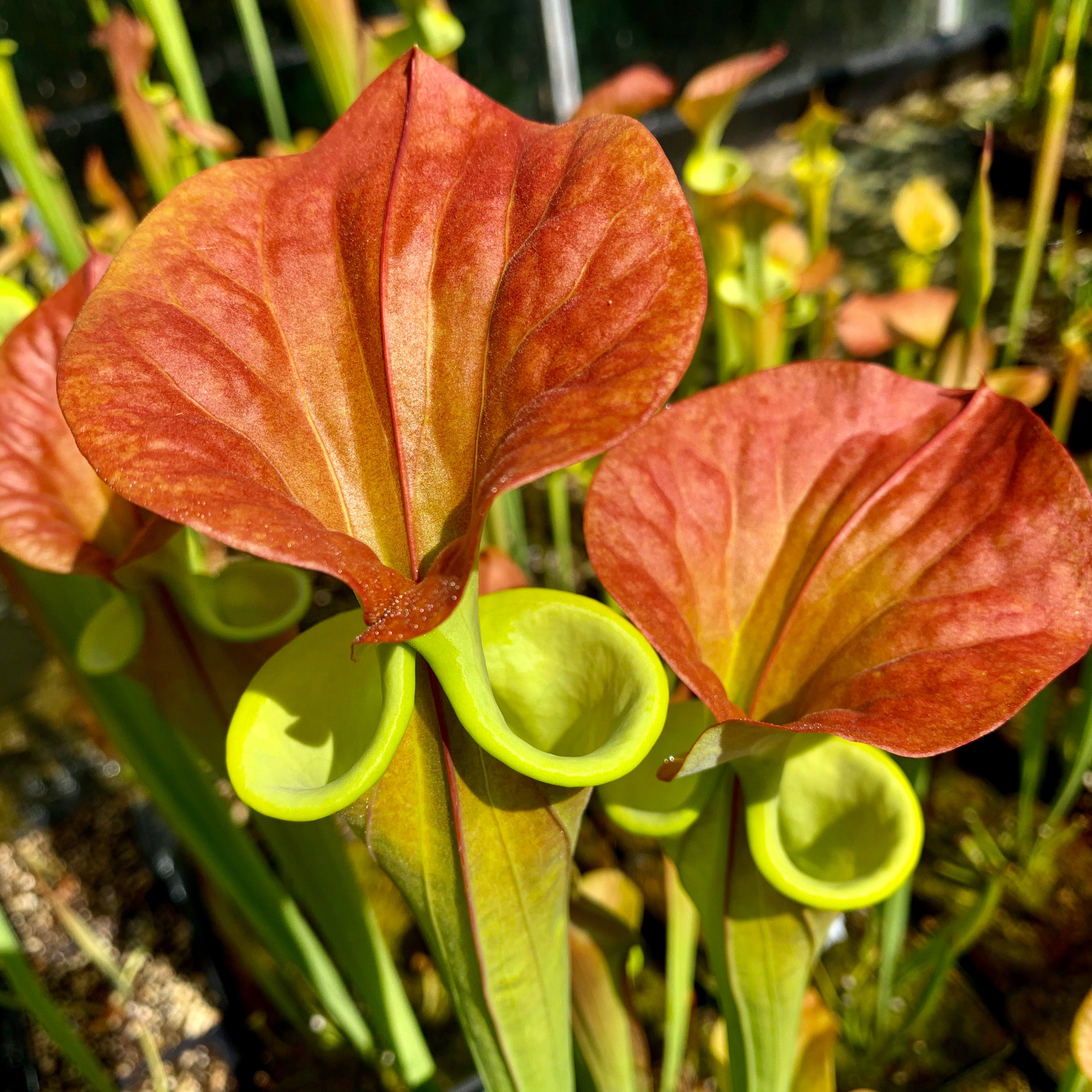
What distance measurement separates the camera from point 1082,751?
2.61ft

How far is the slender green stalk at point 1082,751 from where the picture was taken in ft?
2.50

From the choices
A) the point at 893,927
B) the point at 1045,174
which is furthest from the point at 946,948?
the point at 1045,174

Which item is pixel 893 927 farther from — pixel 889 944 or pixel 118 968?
pixel 118 968

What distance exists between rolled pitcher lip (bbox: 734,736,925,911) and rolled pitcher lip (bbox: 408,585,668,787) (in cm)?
12

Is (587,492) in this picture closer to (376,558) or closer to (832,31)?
(376,558)

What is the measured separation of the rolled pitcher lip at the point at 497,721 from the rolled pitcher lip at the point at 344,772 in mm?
15

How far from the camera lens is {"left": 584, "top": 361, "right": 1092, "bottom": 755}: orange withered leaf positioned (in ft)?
1.35

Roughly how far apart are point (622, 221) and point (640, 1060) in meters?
0.75

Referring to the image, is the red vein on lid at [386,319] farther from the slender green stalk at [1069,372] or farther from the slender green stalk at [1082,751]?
the slender green stalk at [1069,372]

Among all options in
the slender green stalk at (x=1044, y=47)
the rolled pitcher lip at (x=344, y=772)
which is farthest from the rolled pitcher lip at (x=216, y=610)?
the slender green stalk at (x=1044, y=47)

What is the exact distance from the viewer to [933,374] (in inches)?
27.8

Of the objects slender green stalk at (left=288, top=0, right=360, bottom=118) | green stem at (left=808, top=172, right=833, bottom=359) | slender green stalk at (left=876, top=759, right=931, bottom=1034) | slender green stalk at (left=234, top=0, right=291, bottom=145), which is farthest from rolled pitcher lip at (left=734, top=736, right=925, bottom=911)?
slender green stalk at (left=234, top=0, right=291, bottom=145)

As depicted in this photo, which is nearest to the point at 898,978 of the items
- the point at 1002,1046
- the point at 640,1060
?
the point at 1002,1046

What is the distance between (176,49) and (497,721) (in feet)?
2.71
